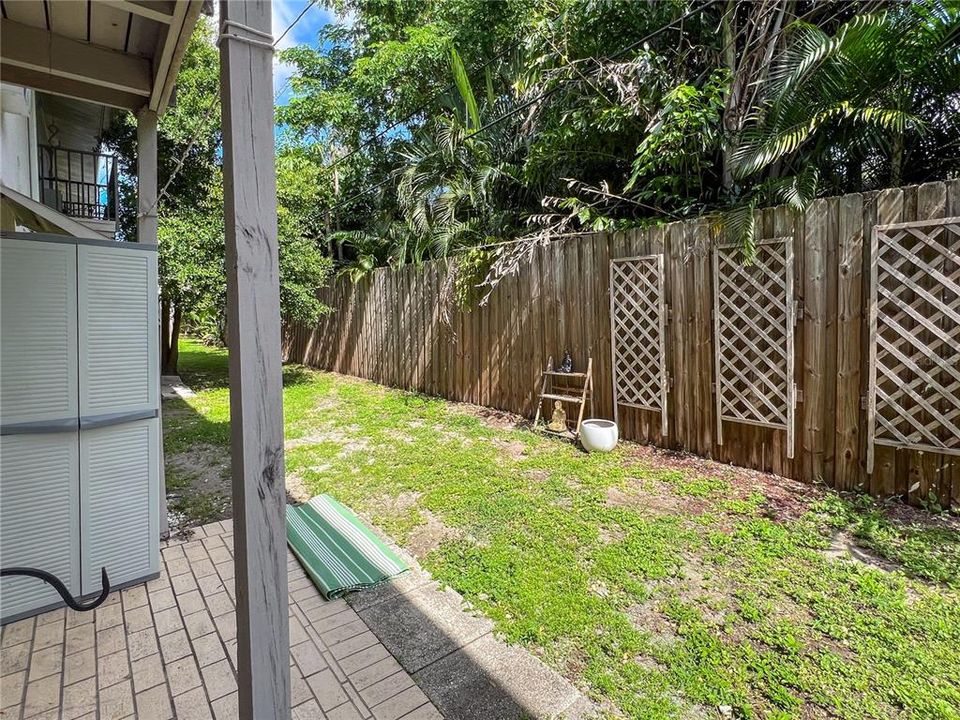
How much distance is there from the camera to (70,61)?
236 cm

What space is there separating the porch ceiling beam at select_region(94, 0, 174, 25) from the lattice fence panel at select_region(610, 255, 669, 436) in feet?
11.6

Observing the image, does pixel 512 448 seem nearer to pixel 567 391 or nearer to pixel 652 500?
pixel 567 391

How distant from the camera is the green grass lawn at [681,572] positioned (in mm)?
1729

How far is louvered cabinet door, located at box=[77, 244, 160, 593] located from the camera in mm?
2195

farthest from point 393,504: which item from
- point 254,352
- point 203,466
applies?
point 254,352

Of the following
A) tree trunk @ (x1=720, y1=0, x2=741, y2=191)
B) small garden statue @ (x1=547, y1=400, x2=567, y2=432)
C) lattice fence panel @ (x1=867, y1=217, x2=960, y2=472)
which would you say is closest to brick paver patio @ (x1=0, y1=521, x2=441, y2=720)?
small garden statue @ (x1=547, y1=400, x2=567, y2=432)

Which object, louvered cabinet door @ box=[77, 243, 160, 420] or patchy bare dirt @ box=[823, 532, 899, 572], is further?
patchy bare dirt @ box=[823, 532, 899, 572]

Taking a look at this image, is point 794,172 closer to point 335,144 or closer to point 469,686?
point 469,686

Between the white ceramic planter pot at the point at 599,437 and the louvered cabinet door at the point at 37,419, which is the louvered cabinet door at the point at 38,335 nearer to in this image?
the louvered cabinet door at the point at 37,419

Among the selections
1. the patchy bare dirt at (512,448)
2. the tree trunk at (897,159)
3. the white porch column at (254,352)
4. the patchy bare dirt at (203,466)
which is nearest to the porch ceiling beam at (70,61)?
the white porch column at (254,352)

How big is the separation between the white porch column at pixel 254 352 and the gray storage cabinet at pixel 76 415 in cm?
160

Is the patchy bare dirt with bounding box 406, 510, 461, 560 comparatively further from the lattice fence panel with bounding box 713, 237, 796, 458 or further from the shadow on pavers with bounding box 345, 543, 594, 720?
the lattice fence panel with bounding box 713, 237, 796, 458

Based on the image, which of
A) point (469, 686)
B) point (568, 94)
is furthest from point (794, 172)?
point (469, 686)

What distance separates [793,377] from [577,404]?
6.37 ft
